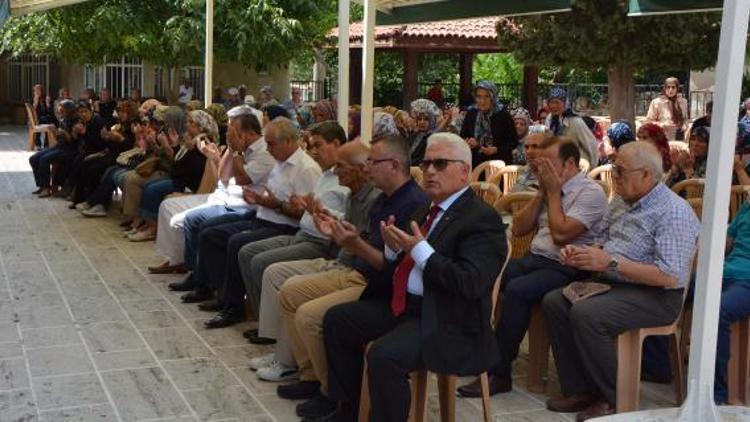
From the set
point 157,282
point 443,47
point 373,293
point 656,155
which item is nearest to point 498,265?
point 373,293

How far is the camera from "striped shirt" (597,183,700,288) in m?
4.32

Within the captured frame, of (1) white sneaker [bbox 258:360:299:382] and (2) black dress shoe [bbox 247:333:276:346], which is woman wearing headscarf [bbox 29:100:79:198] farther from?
(1) white sneaker [bbox 258:360:299:382]

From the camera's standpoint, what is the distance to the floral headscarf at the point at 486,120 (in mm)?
8812

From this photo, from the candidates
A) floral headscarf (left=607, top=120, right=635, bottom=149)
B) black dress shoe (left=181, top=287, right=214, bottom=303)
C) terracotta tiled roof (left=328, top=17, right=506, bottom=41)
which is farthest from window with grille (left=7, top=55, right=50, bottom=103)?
floral headscarf (left=607, top=120, right=635, bottom=149)

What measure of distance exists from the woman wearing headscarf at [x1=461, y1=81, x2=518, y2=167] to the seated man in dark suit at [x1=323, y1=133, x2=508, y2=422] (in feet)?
15.6

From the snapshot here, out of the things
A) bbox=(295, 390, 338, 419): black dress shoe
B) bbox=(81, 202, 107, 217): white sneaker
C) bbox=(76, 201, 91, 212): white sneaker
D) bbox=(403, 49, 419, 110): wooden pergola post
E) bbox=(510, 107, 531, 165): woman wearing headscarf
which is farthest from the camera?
bbox=(403, 49, 419, 110): wooden pergola post

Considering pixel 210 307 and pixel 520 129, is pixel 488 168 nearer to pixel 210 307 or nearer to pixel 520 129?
pixel 520 129

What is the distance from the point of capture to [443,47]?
75.6 feet

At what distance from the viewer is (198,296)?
6871mm

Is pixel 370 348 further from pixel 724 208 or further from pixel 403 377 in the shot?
pixel 724 208

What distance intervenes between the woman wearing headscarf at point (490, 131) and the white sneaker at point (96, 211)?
4.15 m

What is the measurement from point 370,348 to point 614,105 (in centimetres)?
1316

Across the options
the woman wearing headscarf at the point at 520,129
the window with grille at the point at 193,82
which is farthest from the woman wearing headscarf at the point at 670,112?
the window with grille at the point at 193,82

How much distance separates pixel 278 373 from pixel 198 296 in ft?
6.33
